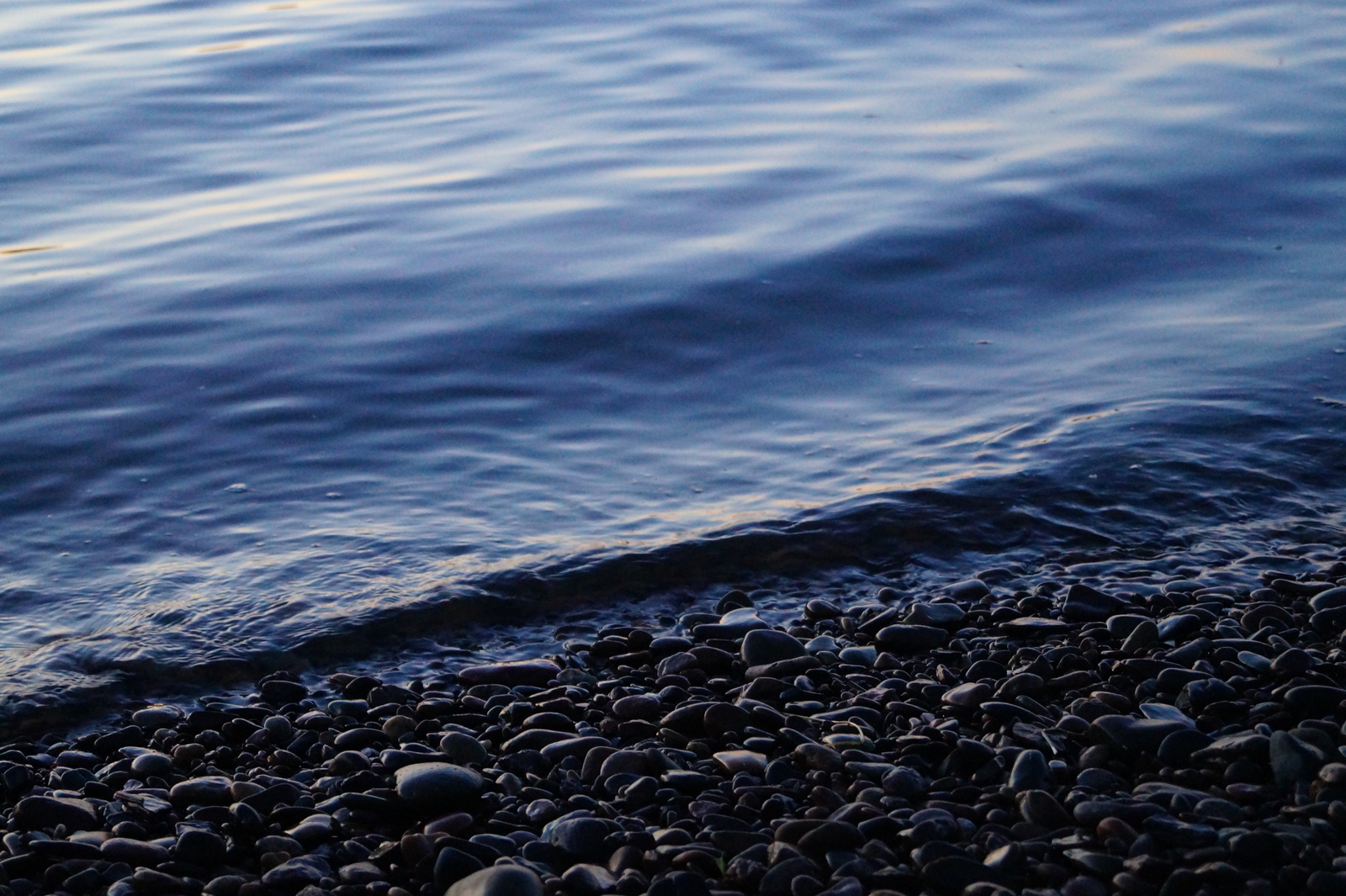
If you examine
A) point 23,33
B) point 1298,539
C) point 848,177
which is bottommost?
point 1298,539

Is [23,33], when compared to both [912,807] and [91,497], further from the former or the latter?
[912,807]

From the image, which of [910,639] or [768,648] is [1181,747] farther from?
[768,648]

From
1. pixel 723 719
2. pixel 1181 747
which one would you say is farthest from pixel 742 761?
pixel 1181 747

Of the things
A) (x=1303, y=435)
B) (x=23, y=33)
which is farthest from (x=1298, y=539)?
(x=23, y=33)

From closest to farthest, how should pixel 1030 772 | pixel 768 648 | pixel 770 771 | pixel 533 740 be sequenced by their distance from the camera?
pixel 1030 772 < pixel 770 771 < pixel 533 740 < pixel 768 648

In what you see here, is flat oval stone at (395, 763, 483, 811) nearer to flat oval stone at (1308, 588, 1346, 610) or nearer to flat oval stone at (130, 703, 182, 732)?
flat oval stone at (130, 703, 182, 732)

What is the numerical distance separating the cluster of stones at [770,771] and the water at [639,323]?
0.82m

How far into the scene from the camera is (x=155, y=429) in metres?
7.96

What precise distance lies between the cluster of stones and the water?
822 millimetres

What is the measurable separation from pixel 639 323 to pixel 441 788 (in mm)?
5389

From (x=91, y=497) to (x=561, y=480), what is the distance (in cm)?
243

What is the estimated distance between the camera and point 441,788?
4156mm

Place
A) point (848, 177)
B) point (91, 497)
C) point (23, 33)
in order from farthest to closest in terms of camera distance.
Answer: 1. point (23, 33)
2. point (848, 177)
3. point (91, 497)

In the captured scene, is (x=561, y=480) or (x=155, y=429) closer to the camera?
(x=561, y=480)
